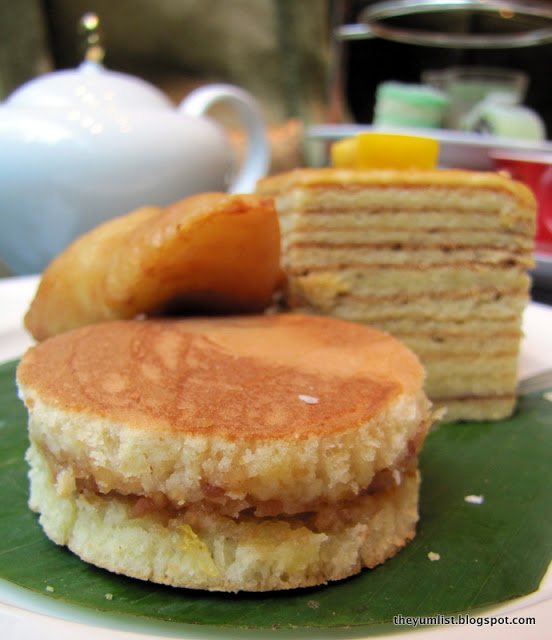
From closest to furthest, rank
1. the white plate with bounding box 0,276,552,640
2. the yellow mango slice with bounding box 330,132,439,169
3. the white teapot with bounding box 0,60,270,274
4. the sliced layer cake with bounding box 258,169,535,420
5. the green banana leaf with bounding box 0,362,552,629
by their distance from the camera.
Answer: the white plate with bounding box 0,276,552,640 → the green banana leaf with bounding box 0,362,552,629 → the sliced layer cake with bounding box 258,169,535,420 → the yellow mango slice with bounding box 330,132,439,169 → the white teapot with bounding box 0,60,270,274

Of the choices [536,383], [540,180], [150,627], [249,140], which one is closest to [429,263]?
[536,383]

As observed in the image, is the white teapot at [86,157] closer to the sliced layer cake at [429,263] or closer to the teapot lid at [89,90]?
the teapot lid at [89,90]

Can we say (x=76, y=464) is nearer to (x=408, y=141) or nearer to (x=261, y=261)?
(x=261, y=261)

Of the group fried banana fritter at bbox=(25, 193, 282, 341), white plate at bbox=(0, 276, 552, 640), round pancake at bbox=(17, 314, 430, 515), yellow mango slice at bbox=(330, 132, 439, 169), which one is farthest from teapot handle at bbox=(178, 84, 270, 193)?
white plate at bbox=(0, 276, 552, 640)

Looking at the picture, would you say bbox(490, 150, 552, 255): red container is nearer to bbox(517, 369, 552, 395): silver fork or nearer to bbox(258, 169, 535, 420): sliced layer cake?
bbox(517, 369, 552, 395): silver fork

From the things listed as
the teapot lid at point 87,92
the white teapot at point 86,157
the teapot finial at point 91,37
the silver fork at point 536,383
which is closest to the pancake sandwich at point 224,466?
the silver fork at point 536,383

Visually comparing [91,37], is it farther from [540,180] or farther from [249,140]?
[540,180]

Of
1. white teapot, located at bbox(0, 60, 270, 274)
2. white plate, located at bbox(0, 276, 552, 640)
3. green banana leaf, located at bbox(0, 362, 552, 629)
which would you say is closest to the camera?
white plate, located at bbox(0, 276, 552, 640)
